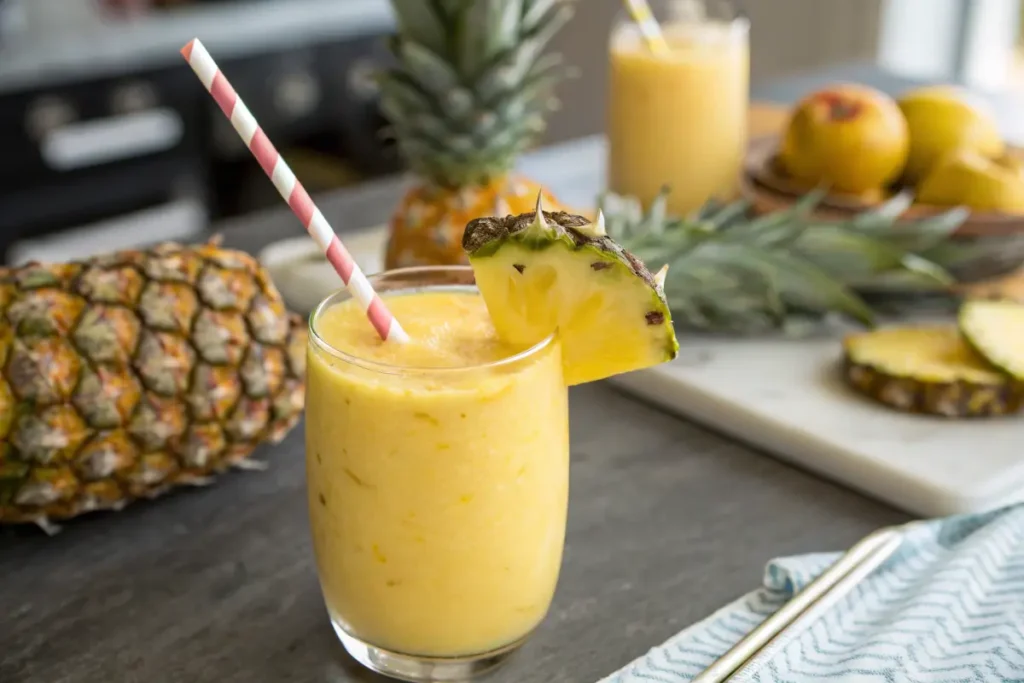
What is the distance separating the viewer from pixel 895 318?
1.35 metres

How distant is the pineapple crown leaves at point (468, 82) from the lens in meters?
1.29

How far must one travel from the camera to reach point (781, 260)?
1.28m

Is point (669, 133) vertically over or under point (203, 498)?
over

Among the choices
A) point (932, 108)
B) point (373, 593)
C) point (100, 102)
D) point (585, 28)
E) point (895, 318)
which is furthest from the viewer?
point (585, 28)

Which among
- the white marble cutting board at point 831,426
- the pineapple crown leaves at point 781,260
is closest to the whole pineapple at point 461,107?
the pineapple crown leaves at point 781,260

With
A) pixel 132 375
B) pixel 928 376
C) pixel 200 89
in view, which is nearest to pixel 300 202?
pixel 132 375

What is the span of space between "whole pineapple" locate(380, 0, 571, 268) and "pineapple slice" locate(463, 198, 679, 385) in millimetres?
533

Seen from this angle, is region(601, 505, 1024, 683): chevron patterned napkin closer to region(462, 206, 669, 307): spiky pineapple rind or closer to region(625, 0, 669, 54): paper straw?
region(462, 206, 669, 307): spiky pineapple rind

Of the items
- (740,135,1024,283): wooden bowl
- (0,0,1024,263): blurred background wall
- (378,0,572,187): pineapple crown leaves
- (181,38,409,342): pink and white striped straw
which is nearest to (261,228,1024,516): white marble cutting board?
(740,135,1024,283): wooden bowl

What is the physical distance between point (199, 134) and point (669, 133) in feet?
6.28

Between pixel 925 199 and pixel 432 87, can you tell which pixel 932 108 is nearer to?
pixel 925 199

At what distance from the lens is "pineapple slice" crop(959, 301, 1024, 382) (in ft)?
3.56

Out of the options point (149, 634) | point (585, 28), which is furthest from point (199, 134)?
point (149, 634)

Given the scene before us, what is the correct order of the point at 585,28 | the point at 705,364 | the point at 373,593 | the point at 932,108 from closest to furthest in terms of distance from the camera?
1. the point at 373,593
2. the point at 705,364
3. the point at 932,108
4. the point at 585,28
